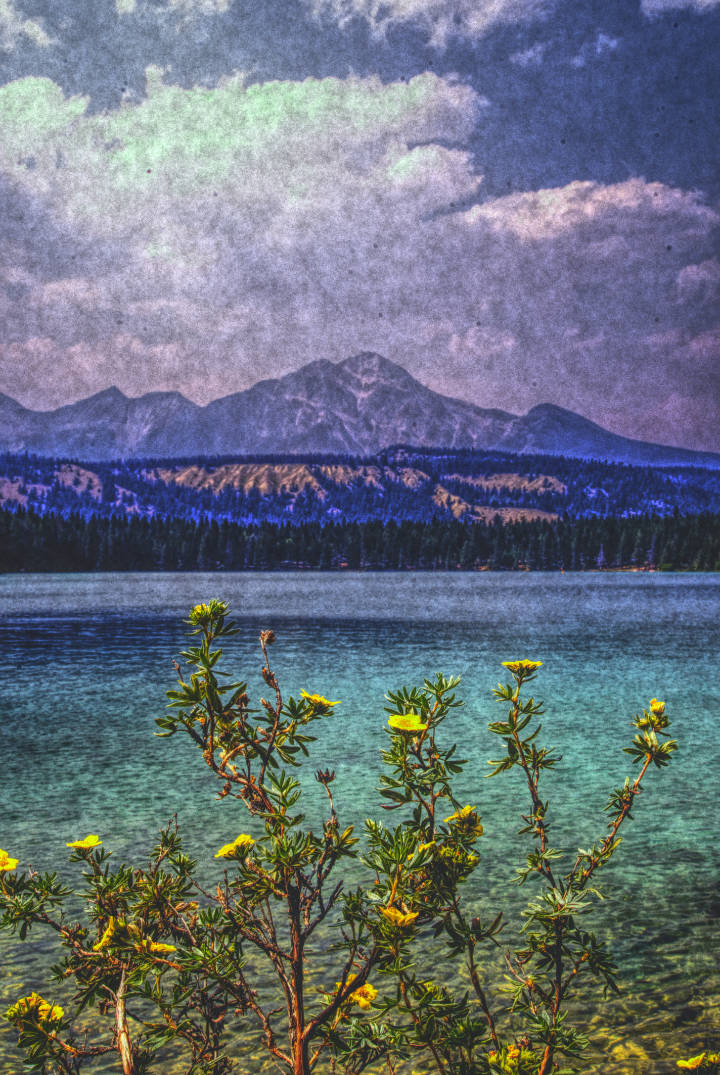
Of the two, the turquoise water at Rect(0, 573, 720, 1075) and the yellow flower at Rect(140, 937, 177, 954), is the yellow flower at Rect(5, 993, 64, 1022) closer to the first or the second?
the yellow flower at Rect(140, 937, 177, 954)

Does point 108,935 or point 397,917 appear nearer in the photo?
point 397,917

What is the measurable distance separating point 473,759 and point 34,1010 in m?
18.1

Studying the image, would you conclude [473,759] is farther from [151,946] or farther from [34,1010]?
[34,1010]

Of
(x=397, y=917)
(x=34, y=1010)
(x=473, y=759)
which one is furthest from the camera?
(x=473, y=759)

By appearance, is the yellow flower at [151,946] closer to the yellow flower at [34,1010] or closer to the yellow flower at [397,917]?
the yellow flower at [34,1010]

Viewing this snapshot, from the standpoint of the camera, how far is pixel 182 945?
18.6 feet

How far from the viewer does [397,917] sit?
4.64 m

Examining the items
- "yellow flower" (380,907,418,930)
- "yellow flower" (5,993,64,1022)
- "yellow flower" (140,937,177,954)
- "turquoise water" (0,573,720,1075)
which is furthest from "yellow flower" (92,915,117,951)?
"turquoise water" (0,573,720,1075)

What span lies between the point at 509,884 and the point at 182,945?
8544 mm

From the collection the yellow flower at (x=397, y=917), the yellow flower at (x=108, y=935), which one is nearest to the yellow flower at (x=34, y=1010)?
the yellow flower at (x=108, y=935)

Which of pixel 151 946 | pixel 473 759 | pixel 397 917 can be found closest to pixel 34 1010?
pixel 151 946

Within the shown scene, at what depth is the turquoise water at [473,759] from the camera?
10312 millimetres

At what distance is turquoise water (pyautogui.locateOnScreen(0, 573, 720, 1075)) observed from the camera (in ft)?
33.8

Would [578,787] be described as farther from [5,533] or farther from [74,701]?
[5,533]
